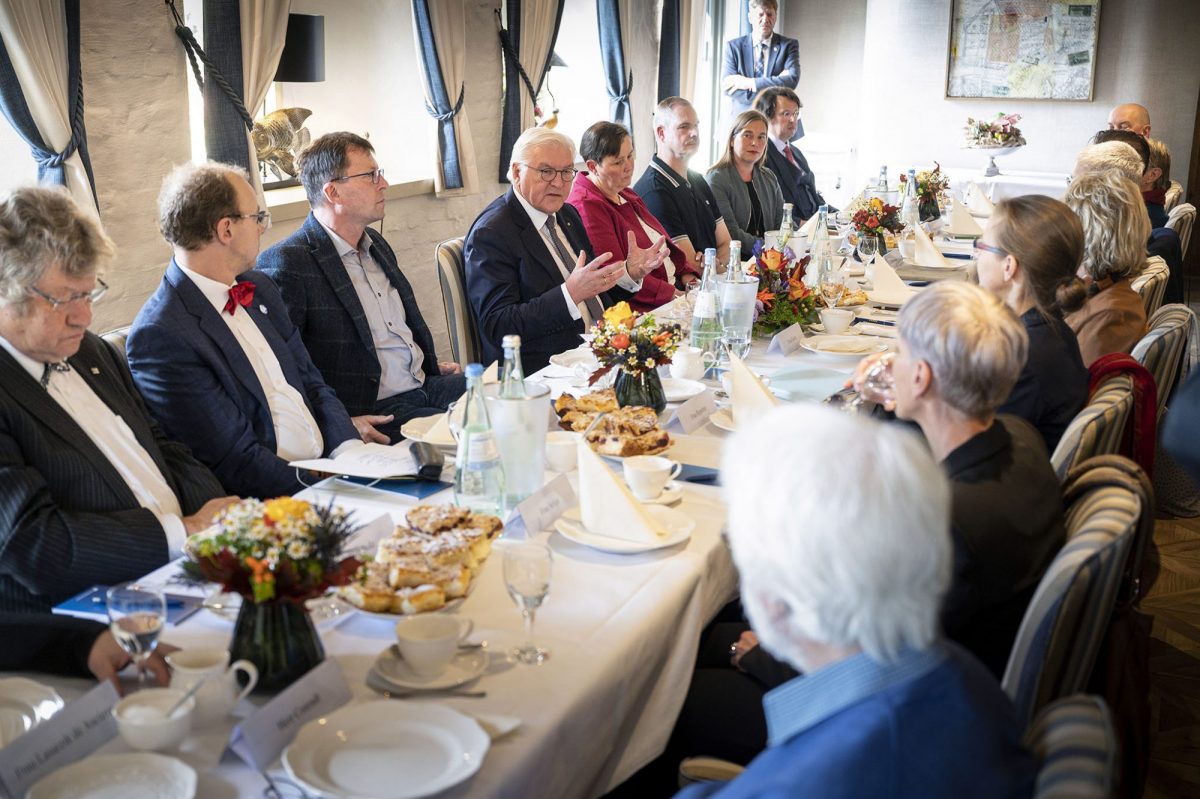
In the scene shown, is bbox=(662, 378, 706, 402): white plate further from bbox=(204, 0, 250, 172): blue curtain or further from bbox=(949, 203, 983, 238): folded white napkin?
bbox=(949, 203, 983, 238): folded white napkin

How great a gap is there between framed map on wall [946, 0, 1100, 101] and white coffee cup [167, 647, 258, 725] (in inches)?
376

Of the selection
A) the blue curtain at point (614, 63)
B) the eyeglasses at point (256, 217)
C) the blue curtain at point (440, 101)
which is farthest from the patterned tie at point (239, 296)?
the blue curtain at point (614, 63)

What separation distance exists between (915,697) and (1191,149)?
31.5 ft

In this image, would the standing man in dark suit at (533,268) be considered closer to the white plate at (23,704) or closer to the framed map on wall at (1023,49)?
the white plate at (23,704)

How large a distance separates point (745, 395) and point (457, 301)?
151 cm

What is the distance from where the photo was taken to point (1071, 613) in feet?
4.92

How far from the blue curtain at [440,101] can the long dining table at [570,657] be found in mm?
4035

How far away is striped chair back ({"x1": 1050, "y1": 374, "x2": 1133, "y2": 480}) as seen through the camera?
2.08 m

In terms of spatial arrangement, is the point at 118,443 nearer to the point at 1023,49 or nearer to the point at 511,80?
the point at 511,80

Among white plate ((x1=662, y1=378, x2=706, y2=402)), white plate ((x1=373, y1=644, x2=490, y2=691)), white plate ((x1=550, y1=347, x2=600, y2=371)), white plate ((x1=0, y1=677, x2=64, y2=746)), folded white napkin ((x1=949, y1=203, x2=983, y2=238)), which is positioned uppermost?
folded white napkin ((x1=949, y1=203, x2=983, y2=238))

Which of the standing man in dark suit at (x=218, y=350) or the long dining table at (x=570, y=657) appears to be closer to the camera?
the long dining table at (x=570, y=657)

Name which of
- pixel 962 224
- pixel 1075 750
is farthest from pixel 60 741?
pixel 962 224

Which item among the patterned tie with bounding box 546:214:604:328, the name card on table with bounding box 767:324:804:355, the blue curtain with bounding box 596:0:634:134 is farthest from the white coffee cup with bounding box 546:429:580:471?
the blue curtain with bounding box 596:0:634:134

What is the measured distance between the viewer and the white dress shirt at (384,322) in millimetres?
3420
